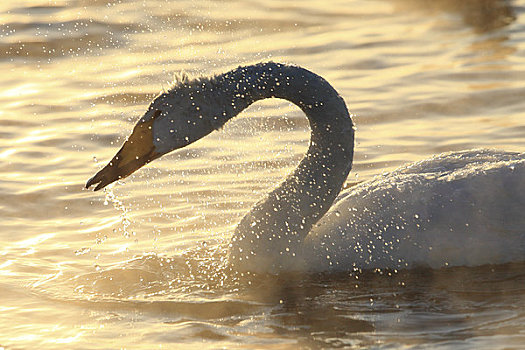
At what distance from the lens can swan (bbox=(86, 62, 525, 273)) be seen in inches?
255

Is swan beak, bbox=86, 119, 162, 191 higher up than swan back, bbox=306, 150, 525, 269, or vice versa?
swan beak, bbox=86, 119, 162, 191

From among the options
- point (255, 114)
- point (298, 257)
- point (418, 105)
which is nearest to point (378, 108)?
point (418, 105)

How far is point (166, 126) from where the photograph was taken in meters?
6.41

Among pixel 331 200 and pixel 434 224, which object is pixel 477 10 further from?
pixel 434 224

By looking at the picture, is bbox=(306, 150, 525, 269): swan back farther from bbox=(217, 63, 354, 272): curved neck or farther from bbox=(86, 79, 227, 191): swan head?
bbox=(86, 79, 227, 191): swan head

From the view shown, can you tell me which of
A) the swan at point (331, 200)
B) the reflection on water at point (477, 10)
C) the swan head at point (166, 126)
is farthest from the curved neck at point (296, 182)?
the reflection on water at point (477, 10)

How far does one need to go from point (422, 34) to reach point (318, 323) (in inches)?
306

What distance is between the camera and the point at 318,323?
241 inches

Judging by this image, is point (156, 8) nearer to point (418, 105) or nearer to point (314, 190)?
point (418, 105)

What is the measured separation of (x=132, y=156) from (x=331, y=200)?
1.31 metres

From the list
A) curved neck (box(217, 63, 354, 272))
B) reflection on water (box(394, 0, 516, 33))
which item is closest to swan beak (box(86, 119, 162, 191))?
curved neck (box(217, 63, 354, 272))

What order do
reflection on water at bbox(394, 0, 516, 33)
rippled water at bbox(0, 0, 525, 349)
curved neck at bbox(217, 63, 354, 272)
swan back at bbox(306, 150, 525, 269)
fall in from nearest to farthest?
1. rippled water at bbox(0, 0, 525, 349)
2. swan back at bbox(306, 150, 525, 269)
3. curved neck at bbox(217, 63, 354, 272)
4. reflection on water at bbox(394, 0, 516, 33)

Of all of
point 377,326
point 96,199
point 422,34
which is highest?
point 422,34

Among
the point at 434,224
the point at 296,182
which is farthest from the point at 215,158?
the point at 434,224
